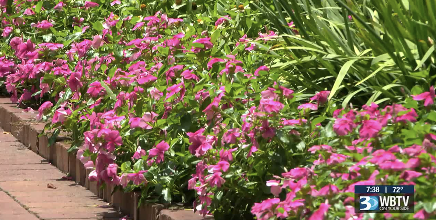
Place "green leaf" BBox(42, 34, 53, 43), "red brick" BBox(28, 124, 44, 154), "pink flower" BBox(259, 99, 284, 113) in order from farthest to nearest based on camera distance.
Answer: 1. "green leaf" BBox(42, 34, 53, 43)
2. "red brick" BBox(28, 124, 44, 154)
3. "pink flower" BBox(259, 99, 284, 113)

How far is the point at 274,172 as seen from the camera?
3.41m

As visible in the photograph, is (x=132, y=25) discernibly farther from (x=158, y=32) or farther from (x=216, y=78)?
(x=216, y=78)

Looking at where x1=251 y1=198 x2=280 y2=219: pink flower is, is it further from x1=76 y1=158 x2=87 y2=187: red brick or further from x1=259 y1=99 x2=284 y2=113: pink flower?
x1=76 y1=158 x2=87 y2=187: red brick

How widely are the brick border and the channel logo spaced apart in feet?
3.96

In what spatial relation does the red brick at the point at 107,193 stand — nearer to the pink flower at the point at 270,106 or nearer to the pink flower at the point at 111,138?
the pink flower at the point at 111,138

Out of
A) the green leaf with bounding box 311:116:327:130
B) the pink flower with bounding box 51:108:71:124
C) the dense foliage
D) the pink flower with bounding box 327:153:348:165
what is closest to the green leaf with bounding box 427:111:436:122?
the dense foliage

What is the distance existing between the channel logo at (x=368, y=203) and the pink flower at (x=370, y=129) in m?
0.32

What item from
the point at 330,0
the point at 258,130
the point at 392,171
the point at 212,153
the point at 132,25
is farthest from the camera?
the point at 132,25

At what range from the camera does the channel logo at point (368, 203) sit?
2.57 meters

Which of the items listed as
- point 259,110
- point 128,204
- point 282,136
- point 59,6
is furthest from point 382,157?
point 59,6

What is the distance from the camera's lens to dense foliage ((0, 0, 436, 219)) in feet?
9.21

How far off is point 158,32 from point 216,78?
102 centimetres

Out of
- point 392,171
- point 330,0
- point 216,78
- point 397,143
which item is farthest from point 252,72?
point 392,171

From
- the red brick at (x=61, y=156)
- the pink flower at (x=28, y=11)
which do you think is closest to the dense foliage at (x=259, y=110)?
the red brick at (x=61, y=156)
